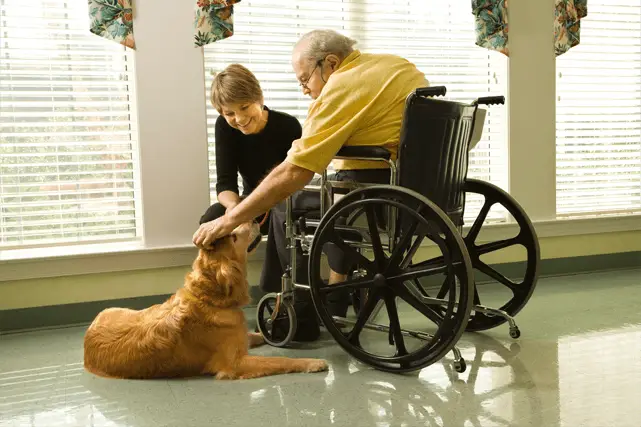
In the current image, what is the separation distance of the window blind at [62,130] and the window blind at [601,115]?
247 centimetres

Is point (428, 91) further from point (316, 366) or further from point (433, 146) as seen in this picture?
point (316, 366)

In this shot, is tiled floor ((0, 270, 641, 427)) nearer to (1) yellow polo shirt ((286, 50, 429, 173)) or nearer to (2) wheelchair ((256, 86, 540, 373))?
(2) wheelchair ((256, 86, 540, 373))

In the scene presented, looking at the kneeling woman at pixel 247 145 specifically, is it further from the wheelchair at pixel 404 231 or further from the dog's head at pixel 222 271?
the dog's head at pixel 222 271

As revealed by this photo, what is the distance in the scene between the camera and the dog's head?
205 cm

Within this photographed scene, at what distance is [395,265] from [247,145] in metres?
1.11

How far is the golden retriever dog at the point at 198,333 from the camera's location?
6.69ft

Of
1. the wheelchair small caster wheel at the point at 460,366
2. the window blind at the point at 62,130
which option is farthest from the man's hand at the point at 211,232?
the window blind at the point at 62,130

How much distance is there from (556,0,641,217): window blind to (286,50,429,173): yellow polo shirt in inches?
79.7

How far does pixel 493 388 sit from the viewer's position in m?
1.98

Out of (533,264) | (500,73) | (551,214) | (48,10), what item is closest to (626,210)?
(551,214)

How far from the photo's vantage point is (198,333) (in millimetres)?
2039

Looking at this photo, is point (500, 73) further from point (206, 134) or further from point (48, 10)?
point (48, 10)

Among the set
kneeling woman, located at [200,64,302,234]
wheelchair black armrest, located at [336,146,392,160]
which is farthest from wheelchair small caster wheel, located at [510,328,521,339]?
kneeling woman, located at [200,64,302,234]

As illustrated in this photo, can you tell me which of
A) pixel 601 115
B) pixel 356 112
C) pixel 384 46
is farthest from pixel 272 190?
pixel 601 115
